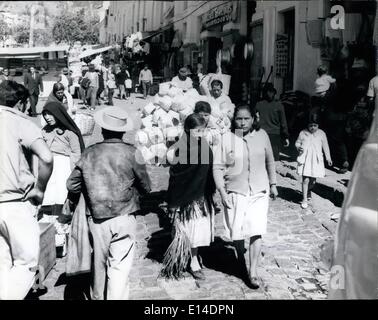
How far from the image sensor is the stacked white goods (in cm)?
626

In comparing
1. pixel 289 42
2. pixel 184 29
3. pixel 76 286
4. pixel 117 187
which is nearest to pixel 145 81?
pixel 184 29

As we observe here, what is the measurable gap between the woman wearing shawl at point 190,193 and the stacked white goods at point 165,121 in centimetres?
156

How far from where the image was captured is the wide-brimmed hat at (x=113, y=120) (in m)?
3.71

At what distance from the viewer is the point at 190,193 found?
460 centimetres

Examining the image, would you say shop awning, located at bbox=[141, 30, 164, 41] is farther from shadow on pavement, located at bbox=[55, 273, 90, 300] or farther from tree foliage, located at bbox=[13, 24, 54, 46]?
shadow on pavement, located at bbox=[55, 273, 90, 300]

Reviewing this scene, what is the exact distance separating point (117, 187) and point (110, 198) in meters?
0.10

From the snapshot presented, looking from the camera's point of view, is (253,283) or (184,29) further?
(184,29)

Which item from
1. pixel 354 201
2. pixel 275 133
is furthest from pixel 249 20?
pixel 354 201

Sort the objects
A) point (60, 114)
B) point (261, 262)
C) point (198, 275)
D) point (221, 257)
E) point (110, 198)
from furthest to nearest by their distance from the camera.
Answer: point (60, 114)
point (221, 257)
point (261, 262)
point (198, 275)
point (110, 198)

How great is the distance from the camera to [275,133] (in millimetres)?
7324

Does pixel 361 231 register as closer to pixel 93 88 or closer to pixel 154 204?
pixel 154 204

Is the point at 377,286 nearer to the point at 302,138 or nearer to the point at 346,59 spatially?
the point at 302,138

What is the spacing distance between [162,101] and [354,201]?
4.19 m

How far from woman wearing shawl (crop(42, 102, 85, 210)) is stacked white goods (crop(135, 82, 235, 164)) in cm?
97
